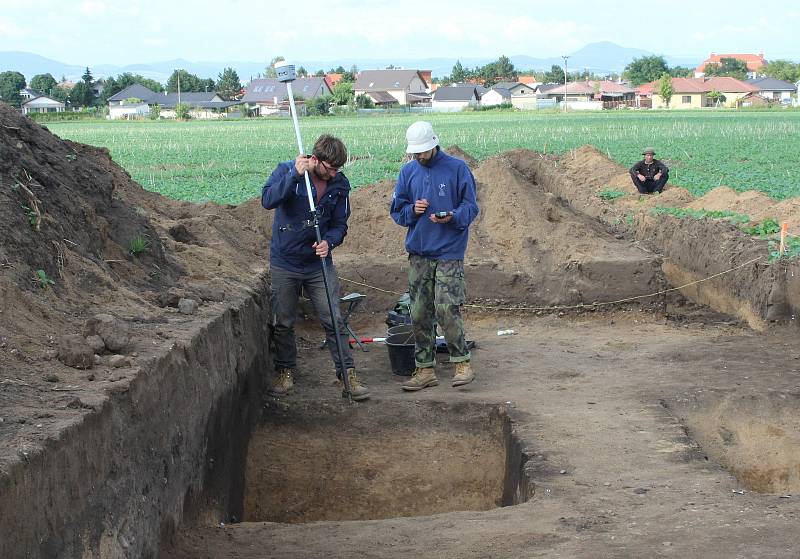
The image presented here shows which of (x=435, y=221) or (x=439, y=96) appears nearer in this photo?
(x=435, y=221)

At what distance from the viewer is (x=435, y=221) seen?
Answer: 8.39 metres

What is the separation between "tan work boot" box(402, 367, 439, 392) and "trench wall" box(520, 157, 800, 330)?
4.58 metres

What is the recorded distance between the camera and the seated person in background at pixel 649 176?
19.7 metres

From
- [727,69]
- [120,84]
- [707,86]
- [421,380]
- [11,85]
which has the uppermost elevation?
[120,84]

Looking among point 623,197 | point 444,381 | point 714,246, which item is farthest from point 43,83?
point 444,381

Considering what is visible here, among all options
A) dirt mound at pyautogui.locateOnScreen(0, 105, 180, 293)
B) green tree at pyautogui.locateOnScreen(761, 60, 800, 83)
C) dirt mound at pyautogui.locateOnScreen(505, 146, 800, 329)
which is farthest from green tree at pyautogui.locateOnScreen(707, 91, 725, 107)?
dirt mound at pyautogui.locateOnScreen(0, 105, 180, 293)

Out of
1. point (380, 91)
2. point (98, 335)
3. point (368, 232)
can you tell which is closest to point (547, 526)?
point (98, 335)

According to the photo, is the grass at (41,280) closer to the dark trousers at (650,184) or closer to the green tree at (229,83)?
the dark trousers at (650,184)

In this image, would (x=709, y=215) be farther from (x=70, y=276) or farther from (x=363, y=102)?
(x=363, y=102)

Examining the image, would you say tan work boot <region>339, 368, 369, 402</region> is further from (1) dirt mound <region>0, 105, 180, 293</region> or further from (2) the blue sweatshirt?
(1) dirt mound <region>0, 105, 180, 293</region>

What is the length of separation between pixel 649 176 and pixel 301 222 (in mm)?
12950

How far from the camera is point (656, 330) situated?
468 inches

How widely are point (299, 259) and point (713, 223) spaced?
305 inches

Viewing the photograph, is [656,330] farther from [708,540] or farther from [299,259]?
[708,540]
